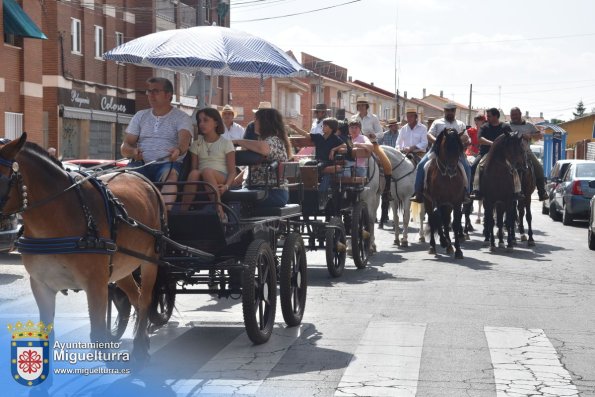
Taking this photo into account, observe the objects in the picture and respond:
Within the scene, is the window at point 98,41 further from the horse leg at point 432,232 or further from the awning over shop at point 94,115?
the horse leg at point 432,232

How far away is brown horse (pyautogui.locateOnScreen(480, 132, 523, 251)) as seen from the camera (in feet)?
60.2

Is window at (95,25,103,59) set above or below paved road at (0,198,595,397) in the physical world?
above

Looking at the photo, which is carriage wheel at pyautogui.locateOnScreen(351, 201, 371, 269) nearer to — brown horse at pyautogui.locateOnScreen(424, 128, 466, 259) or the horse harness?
brown horse at pyautogui.locateOnScreen(424, 128, 466, 259)

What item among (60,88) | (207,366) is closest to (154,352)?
(207,366)

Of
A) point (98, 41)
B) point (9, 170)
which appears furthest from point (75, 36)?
point (9, 170)

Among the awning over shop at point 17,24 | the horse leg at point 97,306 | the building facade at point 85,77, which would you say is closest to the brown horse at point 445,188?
the horse leg at point 97,306

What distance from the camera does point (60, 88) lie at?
38.7 m

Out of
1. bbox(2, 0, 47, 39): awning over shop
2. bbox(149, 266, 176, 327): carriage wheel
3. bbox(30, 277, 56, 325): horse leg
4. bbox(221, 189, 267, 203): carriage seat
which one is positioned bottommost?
bbox(149, 266, 176, 327): carriage wheel

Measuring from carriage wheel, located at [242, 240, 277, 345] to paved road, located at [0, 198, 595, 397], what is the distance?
176 millimetres

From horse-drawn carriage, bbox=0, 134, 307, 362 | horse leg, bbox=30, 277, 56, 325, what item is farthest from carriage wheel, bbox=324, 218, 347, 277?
horse leg, bbox=30, 277, 56, 325

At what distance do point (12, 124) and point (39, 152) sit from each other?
24958 mm

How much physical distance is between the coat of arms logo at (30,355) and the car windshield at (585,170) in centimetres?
2211

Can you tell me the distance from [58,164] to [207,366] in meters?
2.12

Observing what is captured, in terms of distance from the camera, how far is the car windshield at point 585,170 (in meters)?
26.8
